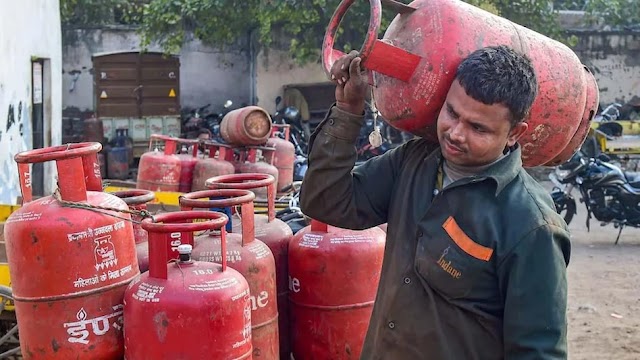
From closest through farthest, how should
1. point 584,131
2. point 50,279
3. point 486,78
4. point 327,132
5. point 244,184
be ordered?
point 486,78
point 327,132
point 584,131
point 50,279
point 244,184

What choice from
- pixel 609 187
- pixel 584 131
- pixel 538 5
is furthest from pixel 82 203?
pixel 538 5

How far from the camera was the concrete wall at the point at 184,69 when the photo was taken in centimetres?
1555

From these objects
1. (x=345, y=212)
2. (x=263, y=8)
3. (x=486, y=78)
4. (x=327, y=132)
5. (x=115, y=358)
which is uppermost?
(x=263, y=8)

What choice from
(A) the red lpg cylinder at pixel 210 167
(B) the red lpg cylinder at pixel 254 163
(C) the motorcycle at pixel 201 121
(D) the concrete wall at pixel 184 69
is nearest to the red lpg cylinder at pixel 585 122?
(A) the red lpg cylinder at pixel 210 167

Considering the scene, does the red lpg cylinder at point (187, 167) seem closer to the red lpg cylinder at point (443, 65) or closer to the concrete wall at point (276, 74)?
the red lpg cylinder at point (443, 65)

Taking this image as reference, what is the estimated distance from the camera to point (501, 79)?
1.83 meters

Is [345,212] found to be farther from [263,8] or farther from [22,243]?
[263,8]

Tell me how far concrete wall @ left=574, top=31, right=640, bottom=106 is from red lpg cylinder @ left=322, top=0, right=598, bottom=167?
554 inches

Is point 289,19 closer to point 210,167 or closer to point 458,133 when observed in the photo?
point 210,167

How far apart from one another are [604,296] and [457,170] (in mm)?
5325

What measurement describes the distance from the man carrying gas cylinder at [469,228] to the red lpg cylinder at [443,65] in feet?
0.22

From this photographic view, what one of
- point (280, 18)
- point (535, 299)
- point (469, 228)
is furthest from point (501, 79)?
point (280, 18)

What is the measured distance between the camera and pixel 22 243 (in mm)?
2627

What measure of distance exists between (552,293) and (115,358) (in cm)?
164
